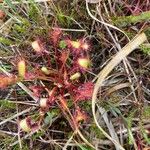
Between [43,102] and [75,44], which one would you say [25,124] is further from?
[75,44]

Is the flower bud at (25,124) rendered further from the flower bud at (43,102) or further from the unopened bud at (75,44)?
the unopened bud at (75,44)

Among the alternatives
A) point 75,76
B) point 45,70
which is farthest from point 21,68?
point 75,76

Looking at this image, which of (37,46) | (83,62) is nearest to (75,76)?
(83,62)

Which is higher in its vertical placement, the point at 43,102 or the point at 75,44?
the point at 75,44

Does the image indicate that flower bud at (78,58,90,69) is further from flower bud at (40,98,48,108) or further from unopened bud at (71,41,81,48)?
flower bud at (40,98,48,108)

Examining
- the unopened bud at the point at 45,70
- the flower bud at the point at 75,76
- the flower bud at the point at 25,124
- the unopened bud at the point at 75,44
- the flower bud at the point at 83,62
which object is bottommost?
the flower bud at the point at 25,124

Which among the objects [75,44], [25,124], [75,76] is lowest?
[25,124]

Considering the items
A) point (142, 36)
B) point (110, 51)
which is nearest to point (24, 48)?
point (110, 51)

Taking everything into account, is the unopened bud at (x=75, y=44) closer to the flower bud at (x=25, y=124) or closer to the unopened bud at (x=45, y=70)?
the unopened bud at (x=45, y=70)

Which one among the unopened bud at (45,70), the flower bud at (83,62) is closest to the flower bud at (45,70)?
the unopened bud at (45,70)

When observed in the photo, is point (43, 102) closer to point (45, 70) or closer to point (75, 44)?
point (45, 70)

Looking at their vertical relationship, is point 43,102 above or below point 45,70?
below

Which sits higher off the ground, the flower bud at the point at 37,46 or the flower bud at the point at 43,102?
the flower bud at the point at 37,46

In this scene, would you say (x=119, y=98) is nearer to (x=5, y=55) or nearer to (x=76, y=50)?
(x=76, y=50)
